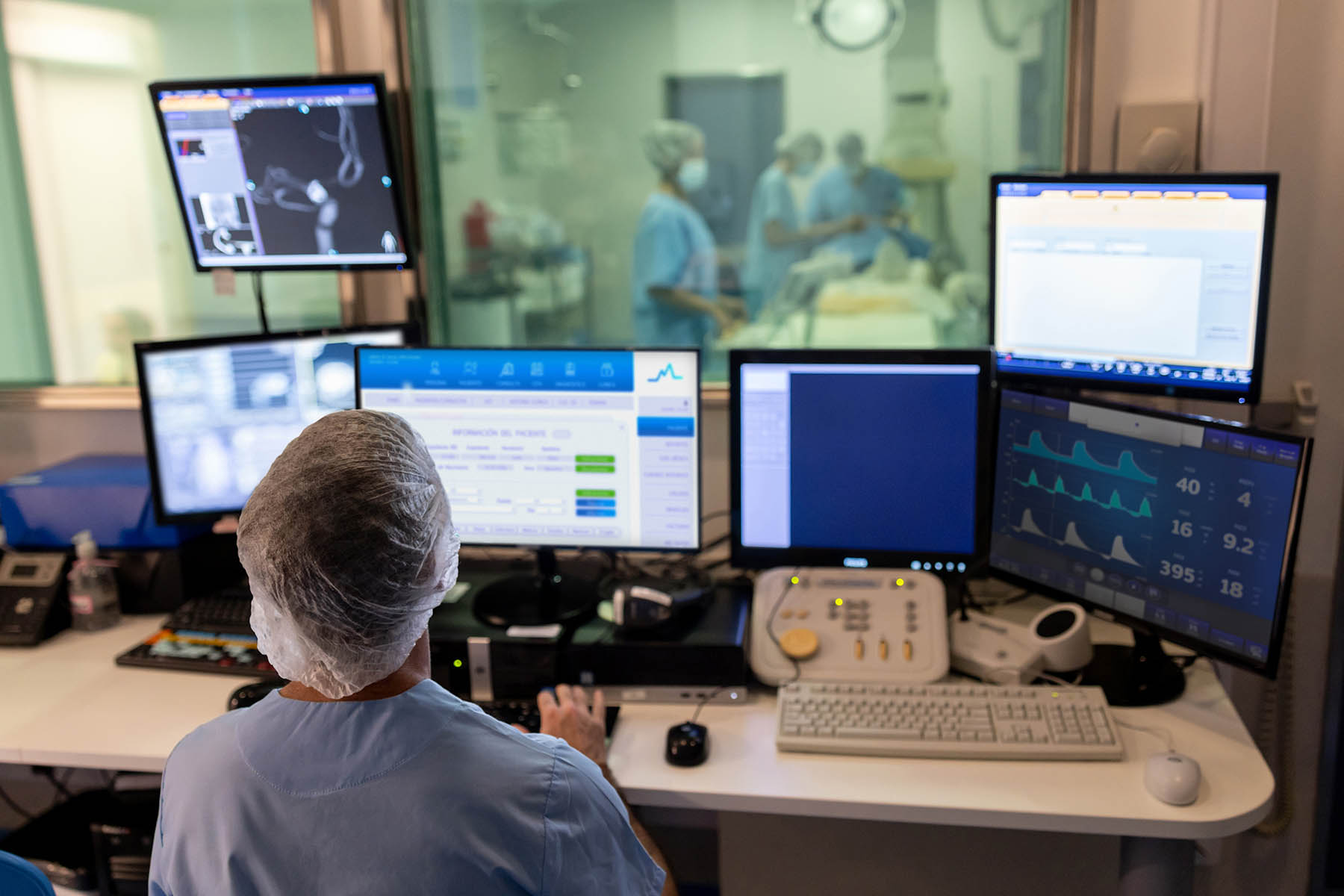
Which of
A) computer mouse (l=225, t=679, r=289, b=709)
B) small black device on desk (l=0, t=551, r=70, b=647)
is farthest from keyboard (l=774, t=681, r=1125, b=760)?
small black device on desk (l=0, t=551, r=70, b=647)

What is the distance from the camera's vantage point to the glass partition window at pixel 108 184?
8.31 ft

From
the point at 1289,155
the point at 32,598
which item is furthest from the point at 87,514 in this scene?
the point at 1289,155

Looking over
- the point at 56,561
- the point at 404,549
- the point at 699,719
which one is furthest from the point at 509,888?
the point at 56,561

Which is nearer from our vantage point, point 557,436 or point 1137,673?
point 1137,673

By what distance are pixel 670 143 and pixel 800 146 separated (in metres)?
0.35

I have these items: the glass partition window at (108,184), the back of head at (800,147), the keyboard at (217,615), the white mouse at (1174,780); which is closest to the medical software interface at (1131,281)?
the white mouse at (1174,780)

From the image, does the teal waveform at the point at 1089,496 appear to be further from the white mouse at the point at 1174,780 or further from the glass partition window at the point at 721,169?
the glass partition window at the point at 721,169

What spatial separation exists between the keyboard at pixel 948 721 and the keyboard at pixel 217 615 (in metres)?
0.99

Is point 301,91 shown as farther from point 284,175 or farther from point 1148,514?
point 1148,514

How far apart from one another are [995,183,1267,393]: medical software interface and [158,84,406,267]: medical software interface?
108 centimetres

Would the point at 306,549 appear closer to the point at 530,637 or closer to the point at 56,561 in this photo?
the point at 530,637

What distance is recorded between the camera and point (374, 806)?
0.96 meters

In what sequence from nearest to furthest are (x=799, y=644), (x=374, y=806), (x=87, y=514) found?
(x=374, y=806), (x=799, y=644), (x=87, y=514)

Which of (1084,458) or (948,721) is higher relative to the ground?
(1084,458)
